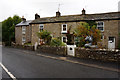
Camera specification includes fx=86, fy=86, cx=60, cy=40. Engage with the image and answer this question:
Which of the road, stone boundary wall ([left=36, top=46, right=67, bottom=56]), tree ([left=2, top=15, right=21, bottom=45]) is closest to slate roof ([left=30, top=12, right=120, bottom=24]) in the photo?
stone boundary wall ([left=36, top=46, right=67, bottom=56])

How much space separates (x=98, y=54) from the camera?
25.8 feet

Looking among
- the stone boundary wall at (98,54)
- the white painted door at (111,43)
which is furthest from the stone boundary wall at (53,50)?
the white painted door at (111,43)

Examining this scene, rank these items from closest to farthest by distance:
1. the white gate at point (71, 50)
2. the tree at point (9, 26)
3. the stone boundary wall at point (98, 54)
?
the stone boundary wall at point (98, 54), the white gate at point (71, 50), the tree at point (9, 26)

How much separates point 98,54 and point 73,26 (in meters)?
10.9

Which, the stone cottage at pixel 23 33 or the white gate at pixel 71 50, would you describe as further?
the stone cottage at pixel 23 33

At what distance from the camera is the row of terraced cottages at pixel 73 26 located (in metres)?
15.3

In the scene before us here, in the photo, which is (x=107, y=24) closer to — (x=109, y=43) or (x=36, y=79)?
(x=109, y=43)

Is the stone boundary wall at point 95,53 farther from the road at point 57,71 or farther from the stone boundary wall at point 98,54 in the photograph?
the road at point 57,71

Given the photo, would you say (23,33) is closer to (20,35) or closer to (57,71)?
(20,35)

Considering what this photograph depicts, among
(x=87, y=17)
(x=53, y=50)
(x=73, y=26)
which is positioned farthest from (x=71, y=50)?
(x=87, y=17)

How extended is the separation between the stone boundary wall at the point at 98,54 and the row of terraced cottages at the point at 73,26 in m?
8.27

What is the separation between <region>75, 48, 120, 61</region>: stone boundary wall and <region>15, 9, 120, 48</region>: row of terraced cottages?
8271 millimetres

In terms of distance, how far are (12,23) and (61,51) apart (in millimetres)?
29496

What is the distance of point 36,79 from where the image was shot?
13.9 feet
